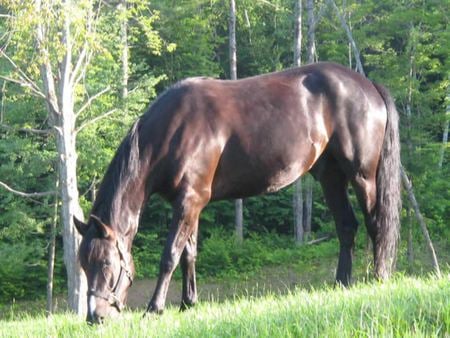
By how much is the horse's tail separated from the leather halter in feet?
8.33

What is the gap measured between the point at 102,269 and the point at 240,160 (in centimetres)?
177

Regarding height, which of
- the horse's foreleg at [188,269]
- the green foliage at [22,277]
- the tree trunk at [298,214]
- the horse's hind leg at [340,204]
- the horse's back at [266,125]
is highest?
the horse's back at [266,125]

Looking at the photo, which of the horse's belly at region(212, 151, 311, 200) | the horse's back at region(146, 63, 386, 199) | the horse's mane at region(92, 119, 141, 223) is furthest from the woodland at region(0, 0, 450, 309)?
the horse's belly at region(212, 151, 311, 200)

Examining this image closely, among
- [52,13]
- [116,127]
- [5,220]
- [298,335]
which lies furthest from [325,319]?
[5,220]

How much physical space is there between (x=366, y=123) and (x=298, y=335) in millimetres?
4007

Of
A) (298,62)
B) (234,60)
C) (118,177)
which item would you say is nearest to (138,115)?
(298,62)

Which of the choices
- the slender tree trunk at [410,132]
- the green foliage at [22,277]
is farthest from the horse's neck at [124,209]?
the green foliage at [22,277]

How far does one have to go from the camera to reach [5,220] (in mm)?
23125

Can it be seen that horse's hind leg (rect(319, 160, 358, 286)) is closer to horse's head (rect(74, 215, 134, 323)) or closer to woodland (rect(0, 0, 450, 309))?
horse's head (rect(74, 215, 134, 323))

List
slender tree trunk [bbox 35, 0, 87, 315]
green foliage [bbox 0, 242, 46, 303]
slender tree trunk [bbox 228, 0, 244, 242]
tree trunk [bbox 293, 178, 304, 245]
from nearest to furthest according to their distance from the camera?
slender tree trunk [bbox 35, 0, 87, 315] < green foliage [bbox 0, 242, 46, 303] < tree trunk [bbox 293, 178, 304, 245] < slender tree trunk [bbox 228, 0, 244, 242]

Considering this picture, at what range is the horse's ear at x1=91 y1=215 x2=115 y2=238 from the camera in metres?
5.61

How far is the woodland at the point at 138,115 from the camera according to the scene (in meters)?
15.9

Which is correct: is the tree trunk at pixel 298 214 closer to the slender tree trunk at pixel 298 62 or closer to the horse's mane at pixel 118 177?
the slender tree trunk at pixel 298 62

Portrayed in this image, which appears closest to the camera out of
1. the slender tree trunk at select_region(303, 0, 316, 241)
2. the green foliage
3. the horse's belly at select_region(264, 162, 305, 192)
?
the horse's belly at select_region(264, 162, 305, 192)
